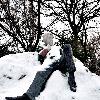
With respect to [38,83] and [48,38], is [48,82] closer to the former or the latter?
[38,83]

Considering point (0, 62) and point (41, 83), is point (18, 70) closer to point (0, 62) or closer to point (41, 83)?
point (0, 62)

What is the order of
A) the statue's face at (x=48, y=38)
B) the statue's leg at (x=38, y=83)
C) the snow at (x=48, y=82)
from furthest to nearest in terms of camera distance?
the statue's face at (x=48, y=38) → the snow at (x=48, y=82) → the statue's leg at (x=38, y=83)

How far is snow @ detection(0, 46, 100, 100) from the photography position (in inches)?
280

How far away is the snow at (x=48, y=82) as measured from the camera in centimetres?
710

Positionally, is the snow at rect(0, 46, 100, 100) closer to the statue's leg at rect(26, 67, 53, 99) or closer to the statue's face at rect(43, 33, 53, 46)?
the statue's leg at rect(26, 67, 53, 99)

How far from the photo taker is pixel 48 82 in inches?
293

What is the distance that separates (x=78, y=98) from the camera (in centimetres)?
700

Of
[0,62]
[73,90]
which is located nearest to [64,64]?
[73,90]

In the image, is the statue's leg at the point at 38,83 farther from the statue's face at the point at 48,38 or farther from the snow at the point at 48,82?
the statue's face at the point at 48,38

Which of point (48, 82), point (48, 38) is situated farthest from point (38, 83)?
point (48, 38)

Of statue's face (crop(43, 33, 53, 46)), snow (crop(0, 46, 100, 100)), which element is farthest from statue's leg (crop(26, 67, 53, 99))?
statue's face (crop(43, 33, 53, 46))

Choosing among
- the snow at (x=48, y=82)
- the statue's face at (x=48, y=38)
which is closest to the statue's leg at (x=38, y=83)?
the snow at (x=48, y=82)

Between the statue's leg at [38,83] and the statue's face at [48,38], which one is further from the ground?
the statue's face at [48,38]

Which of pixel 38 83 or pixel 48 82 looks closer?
Result: pixel 38 83
